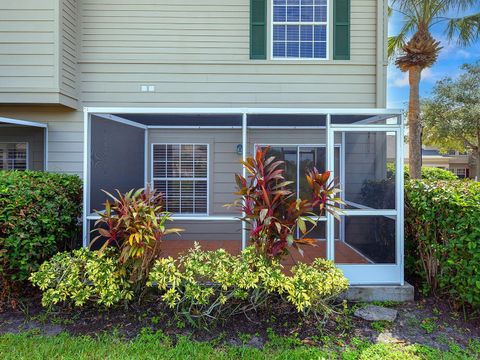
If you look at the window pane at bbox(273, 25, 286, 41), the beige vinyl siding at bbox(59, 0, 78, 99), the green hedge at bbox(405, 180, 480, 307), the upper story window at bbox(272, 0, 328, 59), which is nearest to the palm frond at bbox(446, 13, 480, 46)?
the upper story window at bbox(272, 0, 328, 59)

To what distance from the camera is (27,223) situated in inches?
148

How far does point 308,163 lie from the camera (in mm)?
6578

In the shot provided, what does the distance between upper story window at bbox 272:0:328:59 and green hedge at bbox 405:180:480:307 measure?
3365mm

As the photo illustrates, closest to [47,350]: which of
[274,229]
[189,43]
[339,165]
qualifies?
[274,229]

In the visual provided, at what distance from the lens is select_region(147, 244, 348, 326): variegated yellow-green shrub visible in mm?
3451

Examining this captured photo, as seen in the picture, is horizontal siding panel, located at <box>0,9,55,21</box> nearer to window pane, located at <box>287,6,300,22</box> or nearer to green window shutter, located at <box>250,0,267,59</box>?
green window shutter, located at <box>250,0,267,59</box>

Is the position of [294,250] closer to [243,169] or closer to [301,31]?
[243,169]

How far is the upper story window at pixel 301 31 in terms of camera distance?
6461 mm

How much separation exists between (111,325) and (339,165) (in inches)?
152

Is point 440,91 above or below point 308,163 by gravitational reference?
above

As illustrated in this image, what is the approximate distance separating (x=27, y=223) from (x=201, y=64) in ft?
13.9

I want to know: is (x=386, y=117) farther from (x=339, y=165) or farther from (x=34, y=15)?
(x=34, y=15)

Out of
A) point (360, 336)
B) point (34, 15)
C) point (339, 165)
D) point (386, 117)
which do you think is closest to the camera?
point (360, 336)

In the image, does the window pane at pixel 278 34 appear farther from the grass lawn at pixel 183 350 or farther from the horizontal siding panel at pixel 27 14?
the grass lawn at pixel 183 350
